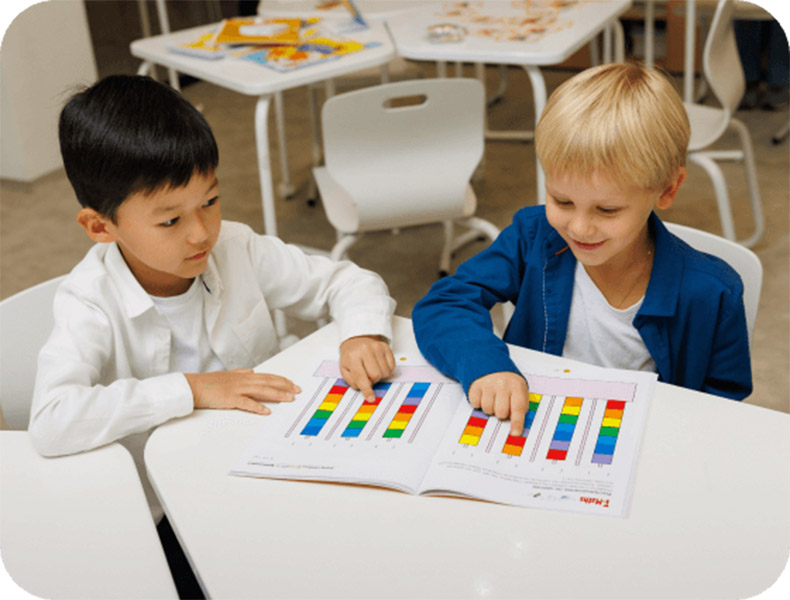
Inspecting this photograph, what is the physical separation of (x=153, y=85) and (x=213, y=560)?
69 centimetres

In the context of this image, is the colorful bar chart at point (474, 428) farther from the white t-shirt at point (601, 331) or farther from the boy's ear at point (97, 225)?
the boy's ear at point (97, 225)

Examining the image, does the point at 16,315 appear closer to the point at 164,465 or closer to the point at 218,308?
the point at 218,308

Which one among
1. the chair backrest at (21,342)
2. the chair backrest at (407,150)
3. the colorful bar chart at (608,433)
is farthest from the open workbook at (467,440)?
the chair backrest at (407,150)

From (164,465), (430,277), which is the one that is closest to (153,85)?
(164,465)

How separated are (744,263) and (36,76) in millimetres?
3469

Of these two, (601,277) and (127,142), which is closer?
(127,142)

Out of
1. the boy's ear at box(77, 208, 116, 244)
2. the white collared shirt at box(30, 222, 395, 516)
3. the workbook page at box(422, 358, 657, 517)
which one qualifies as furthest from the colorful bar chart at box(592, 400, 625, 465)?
the boy's ear at box(77, 208, 116, 244)

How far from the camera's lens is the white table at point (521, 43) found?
2184mm

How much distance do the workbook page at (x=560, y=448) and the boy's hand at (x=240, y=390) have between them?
23 centimetres

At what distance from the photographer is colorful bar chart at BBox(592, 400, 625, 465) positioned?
0.92 meters

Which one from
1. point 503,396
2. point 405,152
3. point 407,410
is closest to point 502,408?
point 503,396

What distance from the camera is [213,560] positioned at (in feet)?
2.70

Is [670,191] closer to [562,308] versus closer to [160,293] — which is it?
[562,308]

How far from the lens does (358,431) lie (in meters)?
1.00
